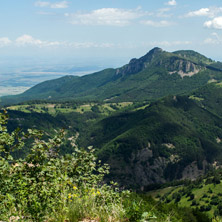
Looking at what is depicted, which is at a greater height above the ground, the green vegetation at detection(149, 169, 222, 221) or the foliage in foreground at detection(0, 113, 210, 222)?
the foliage in foreground at detection(0, 113, 210, 222)

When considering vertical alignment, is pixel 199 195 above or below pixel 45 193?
below

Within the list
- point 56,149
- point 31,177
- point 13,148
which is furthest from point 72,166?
point 13,148

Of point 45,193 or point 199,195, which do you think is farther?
point 199,195

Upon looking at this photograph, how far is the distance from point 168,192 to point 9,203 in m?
198

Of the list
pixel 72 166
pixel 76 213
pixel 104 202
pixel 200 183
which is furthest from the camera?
pixel 200 183

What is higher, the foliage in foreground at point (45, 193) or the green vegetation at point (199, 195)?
the foliage in foreground at point (45, 193)

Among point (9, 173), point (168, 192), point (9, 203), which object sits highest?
point (9, 173)

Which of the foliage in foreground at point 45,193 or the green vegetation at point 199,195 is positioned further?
the green vegetation at point 199,195

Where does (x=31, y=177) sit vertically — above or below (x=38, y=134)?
below

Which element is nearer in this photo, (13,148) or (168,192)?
(13,148)

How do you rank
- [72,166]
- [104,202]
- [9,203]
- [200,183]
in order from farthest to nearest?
1. [200,183]
2. [72,166]
3. [104,202]
4. [9,203]

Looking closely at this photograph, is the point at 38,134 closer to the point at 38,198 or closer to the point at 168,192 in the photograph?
the point at 38,198

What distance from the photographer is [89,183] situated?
41.8ft

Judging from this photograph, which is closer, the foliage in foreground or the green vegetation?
the foliage in foreground
